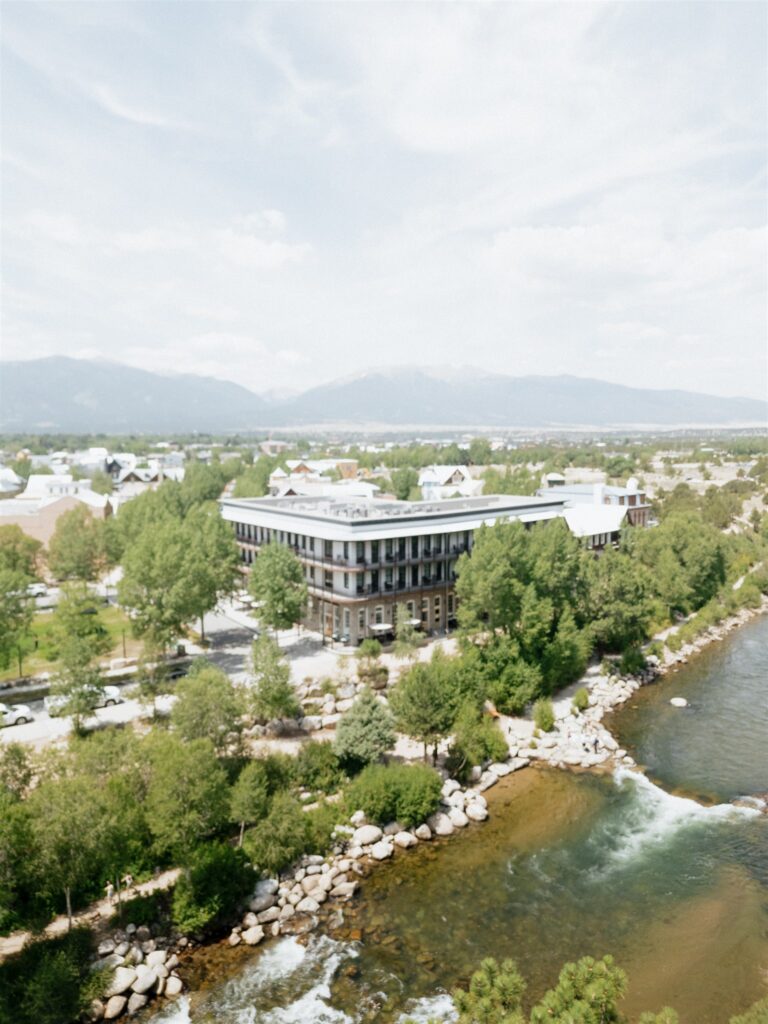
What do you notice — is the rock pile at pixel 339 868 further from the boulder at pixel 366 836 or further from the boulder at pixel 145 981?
the boulder at pixel 145 981

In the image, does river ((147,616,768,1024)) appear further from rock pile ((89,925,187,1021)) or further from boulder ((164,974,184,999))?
rock pile ((89,925,187,1021))

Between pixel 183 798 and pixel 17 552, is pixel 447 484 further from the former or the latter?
pixel 183 798

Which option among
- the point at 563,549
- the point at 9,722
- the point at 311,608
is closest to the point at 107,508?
the point at 311,608

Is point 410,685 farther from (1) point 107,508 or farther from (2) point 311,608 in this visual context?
(1) point 107,508

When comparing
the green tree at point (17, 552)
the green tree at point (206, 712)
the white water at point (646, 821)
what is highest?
the green tree at point (17, 552)

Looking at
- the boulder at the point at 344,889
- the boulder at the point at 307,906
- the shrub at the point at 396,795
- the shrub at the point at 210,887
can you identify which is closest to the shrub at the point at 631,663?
the shrub at the point at 396,795
